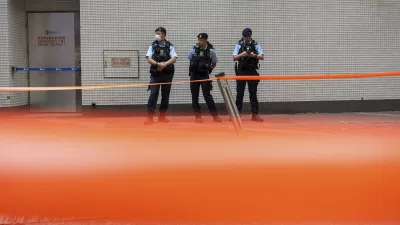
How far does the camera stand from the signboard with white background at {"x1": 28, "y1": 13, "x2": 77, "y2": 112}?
11516 millimetres

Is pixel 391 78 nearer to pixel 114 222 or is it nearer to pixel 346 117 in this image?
A: pixel 346 117

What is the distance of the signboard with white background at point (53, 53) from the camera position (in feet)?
37.8

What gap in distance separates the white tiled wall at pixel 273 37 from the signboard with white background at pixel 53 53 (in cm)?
82

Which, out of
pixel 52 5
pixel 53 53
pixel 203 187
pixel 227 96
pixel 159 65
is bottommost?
pixel 203 187

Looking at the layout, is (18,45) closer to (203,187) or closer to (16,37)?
(16,37)

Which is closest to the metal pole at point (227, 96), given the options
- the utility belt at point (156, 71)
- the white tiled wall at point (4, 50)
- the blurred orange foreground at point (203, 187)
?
the blurred orange foreground at point (203, 187)

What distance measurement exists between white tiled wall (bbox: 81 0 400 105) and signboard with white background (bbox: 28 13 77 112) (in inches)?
32.2

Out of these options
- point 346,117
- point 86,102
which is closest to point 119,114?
point 86,102

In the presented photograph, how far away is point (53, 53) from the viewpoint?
11.5 metres

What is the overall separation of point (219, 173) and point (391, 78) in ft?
31.6

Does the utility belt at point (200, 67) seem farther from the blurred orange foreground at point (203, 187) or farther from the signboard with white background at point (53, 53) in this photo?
the blurred orange foreground at point (203, 187)

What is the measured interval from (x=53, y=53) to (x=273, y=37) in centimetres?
497

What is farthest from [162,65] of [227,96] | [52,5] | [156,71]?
[52,5]

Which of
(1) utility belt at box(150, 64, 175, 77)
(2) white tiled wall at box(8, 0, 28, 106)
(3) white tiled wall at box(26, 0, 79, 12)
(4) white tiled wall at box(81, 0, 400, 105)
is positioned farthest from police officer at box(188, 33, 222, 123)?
(2) white tiled wall at box(8, 0, 28, 106)
